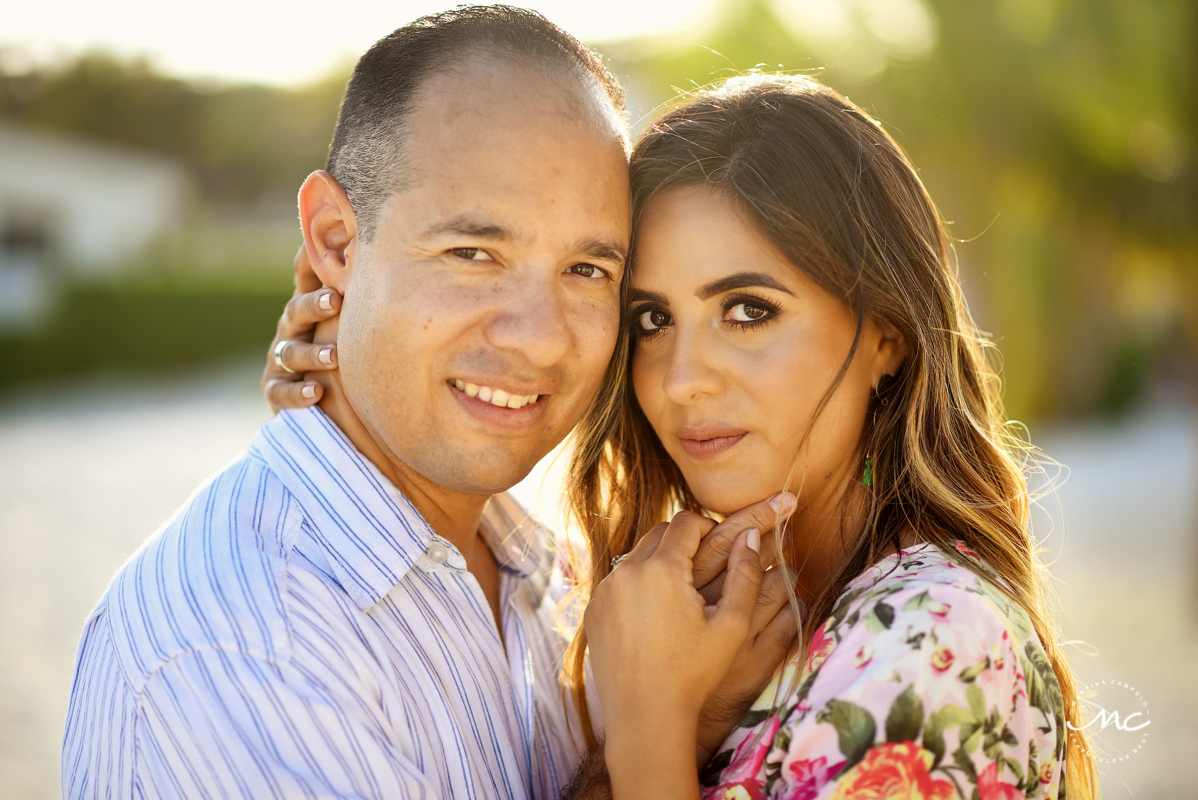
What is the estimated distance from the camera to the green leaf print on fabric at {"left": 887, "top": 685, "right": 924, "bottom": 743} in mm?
1984

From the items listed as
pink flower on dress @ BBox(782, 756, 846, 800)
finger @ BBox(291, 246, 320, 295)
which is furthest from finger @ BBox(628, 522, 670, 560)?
finger @ BBox(291, 246, 320, 295)

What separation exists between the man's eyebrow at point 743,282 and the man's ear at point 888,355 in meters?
0.38

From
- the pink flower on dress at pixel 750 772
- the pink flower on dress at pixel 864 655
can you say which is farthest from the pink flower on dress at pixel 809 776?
the pink flower on dress at pixel 864 655

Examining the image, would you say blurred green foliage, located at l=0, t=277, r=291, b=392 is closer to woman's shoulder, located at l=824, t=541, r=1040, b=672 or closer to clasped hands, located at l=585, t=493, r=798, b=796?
clasped hands, located at l=585, t=493, r=798, b=796

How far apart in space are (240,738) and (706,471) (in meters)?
1.36

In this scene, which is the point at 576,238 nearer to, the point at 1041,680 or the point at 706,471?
the point at 706,471

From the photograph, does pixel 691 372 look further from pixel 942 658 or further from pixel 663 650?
pixel 942 658

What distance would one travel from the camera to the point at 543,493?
3.77m

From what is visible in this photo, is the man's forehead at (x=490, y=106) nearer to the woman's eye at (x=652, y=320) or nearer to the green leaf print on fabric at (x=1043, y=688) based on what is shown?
the woman's eye at (x=652, y=320)

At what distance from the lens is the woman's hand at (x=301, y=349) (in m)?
2.68

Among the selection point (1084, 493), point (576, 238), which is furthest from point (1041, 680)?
point (1084, 493)

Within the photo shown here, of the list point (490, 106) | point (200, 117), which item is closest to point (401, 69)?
point (490, 106)

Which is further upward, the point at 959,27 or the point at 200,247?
the point at 959,27

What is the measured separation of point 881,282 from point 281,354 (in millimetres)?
1720
